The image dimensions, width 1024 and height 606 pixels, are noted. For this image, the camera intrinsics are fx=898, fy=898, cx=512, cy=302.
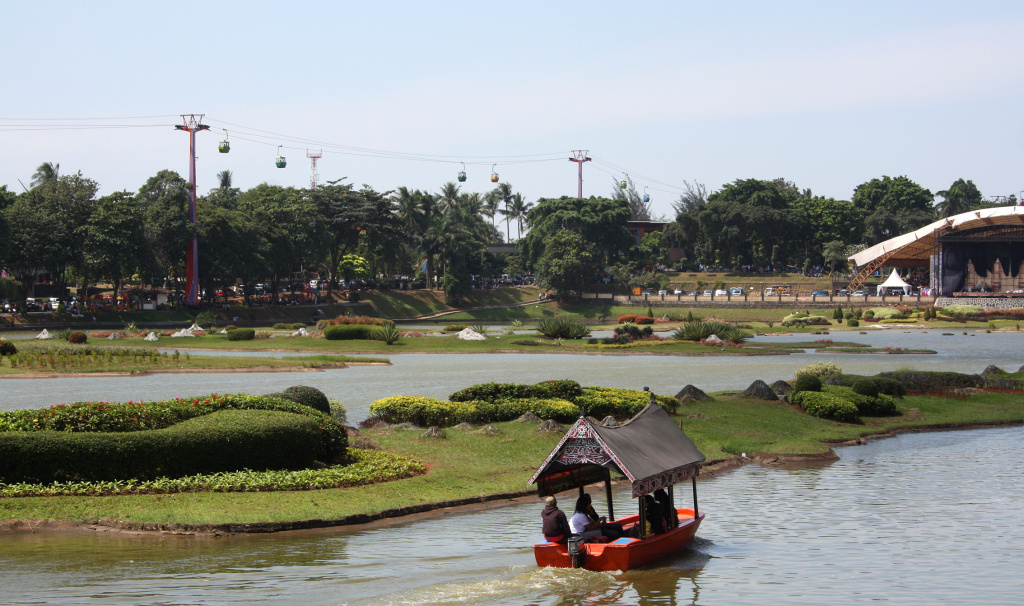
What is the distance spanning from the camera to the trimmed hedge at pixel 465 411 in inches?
1067

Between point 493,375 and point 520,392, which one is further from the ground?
point 520,392

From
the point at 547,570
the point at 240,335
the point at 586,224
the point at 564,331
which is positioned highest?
the point at 586,224

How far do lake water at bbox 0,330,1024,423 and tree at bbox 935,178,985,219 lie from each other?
9428 cm

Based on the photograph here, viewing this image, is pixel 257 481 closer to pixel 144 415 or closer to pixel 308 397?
pixel 144 415

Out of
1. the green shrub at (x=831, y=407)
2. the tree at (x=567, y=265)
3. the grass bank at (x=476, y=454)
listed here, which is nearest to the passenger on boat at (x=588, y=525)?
the grass bank at (x=476, y=454)

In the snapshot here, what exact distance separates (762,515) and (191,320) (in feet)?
257

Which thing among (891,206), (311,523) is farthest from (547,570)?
(891,206)

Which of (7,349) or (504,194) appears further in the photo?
(504,194)

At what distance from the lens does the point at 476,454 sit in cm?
2342

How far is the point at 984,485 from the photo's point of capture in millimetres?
22406

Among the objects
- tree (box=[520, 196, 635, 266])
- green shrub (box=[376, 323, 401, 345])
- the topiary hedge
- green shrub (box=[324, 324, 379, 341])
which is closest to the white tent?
tree (box=[520, 196, 635, 266])

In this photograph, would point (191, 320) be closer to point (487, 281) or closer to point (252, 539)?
point (487, 281)

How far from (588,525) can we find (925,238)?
11447 cm

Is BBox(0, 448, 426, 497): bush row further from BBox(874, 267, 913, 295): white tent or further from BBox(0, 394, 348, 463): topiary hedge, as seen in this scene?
BBox(874, 267, 913, 295): white tent
